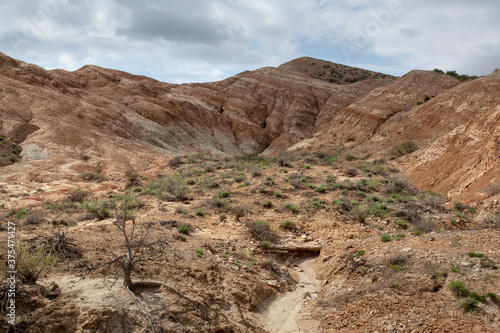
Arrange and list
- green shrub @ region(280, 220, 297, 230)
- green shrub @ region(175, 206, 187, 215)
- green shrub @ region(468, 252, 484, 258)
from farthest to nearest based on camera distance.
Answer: green shrub @ region(175, 206, 187, 215) < green shrub @ region(280, 220, 297, 230) < green shrub @ region(468, 252, 484, 258)

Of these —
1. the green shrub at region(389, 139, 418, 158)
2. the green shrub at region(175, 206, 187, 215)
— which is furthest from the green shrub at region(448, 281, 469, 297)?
the green shrub at region(389, 139, 418, 158)

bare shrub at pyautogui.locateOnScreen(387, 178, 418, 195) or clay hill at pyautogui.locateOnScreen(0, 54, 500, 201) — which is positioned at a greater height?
clay hill at pyautogui.locateOnScreen(0, 54, 500, 201)

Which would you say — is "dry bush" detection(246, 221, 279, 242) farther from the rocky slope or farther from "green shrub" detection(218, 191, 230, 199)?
the rocky slope

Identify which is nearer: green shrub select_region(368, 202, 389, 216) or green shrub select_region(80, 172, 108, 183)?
green shrub select_region(368, 202, 389, 216)

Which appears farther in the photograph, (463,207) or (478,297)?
(463,207)

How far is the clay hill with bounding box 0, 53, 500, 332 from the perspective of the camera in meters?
5.28

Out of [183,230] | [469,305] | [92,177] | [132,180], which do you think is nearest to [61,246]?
[183,230]

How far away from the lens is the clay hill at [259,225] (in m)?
5.28

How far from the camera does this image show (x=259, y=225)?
1019 centimetres

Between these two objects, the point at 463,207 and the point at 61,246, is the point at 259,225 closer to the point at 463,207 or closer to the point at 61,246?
the point at 61,246

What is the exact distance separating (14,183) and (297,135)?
36404 mm

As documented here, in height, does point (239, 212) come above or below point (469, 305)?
above

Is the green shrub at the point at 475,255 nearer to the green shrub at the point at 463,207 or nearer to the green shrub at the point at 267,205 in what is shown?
the green shrub at the point at 463,207

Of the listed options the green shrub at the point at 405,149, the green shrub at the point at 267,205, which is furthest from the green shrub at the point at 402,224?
the green shrub at the point at 405,149
